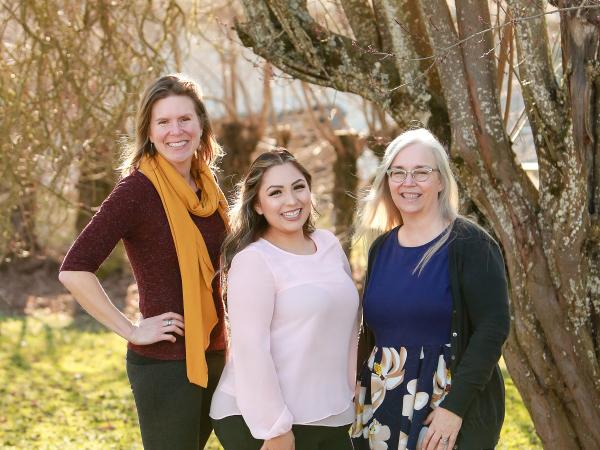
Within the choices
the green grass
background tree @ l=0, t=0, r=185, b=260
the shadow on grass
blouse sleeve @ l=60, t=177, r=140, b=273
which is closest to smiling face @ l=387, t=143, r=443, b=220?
blouse sleeve @ l=60, t=177, r=140, b=273

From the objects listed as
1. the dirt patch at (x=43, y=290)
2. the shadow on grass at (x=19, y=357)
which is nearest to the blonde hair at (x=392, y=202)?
the shadow on grass at (x=19, y=357)

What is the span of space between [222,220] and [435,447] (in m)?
1.18

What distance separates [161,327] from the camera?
3.38m

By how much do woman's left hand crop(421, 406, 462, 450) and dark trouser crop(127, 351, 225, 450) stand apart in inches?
33.6

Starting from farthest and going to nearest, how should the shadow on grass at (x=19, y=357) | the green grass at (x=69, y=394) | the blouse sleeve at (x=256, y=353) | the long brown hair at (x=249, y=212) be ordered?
the shadow on grass at (x=19, y=357) → the green grass at (x=69, y=394) → the long brown hair at (x=249, y=212) → the blouse sleeve at (x=256, y=353)

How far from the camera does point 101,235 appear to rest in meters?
3.31

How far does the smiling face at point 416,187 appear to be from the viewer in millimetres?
3307

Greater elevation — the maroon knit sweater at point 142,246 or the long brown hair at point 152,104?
the long brown hair at point 152,104

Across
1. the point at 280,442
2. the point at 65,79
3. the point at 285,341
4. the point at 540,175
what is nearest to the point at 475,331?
the point at 285,341

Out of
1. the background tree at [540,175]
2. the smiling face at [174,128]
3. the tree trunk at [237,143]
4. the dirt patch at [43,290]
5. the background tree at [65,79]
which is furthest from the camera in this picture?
the dirt patch at [43,290]

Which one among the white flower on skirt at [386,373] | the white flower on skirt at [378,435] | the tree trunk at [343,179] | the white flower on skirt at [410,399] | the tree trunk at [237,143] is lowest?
the white flower on skirt at [378,435]

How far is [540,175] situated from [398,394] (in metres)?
1.89

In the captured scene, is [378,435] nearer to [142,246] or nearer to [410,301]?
[410,301]

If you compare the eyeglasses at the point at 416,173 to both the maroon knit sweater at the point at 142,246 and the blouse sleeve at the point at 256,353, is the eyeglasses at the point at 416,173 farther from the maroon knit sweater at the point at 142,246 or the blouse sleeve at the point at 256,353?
the maroon knit sweater at the point at 142,246
